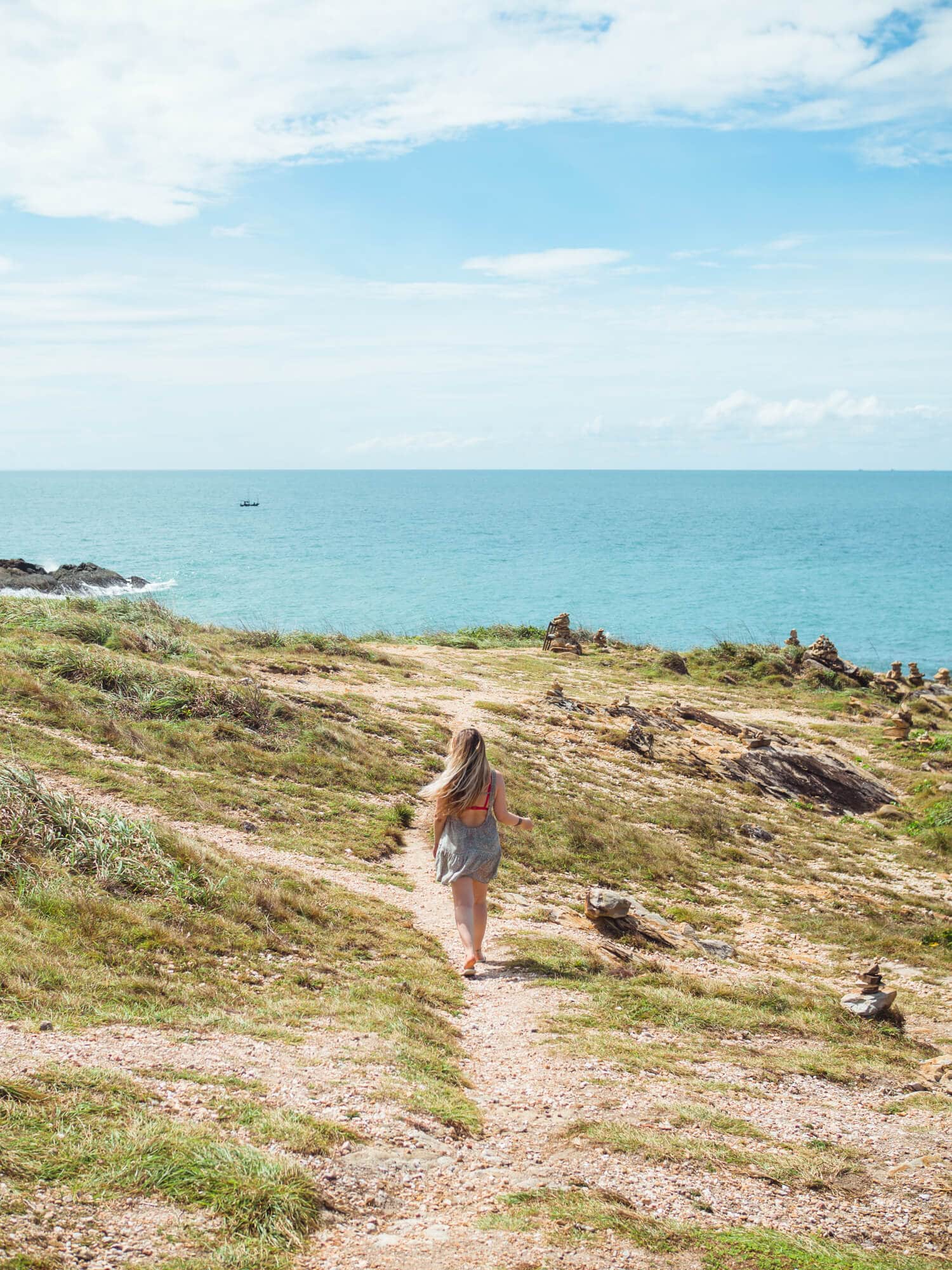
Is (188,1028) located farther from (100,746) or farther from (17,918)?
(100,746)

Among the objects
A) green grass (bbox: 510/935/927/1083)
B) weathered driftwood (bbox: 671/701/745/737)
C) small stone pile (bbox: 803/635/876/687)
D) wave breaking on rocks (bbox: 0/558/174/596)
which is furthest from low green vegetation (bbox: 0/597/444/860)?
wave breaking on rocks (bbox: 0/558/174/596)

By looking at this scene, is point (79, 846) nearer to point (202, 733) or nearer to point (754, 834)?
point (202, 733)

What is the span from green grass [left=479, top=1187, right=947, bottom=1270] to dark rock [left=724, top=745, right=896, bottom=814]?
18.2 meters

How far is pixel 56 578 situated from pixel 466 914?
51102 millimetres

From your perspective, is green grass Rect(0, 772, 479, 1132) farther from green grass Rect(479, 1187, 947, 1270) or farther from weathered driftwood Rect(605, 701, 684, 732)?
weathered driftwood Rect(605, 701, 684, 732)

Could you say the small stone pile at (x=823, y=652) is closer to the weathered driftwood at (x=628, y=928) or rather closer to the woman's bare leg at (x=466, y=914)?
the weathered driftwood at (x=628, y=928)

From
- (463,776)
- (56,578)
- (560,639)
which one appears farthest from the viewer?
(56,578)

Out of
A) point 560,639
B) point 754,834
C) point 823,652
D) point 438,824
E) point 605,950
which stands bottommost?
point 754,834

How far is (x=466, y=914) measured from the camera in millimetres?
9789

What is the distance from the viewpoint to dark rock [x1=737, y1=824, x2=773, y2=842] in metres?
19.0

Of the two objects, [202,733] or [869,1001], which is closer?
[869,1001]

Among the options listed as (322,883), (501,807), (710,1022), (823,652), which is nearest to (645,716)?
(823,652)

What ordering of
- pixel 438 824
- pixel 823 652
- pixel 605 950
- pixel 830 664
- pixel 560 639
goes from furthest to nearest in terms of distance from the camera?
pixel 823 652 < pixel 830 664 < pixel 560 639 < pixel 605 950 < pixel 438 824

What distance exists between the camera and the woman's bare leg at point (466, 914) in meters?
9.58
